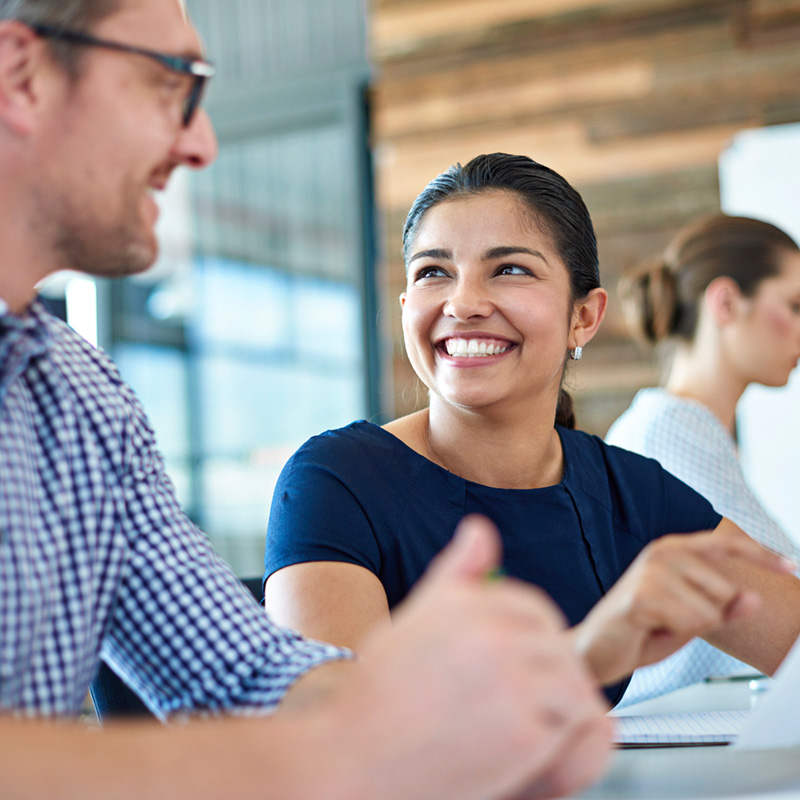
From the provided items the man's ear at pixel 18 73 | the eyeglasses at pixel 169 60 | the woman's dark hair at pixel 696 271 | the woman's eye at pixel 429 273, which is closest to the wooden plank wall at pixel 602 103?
the woman's dark hair at pixel 696 271

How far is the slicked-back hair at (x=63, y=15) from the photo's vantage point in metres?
0.82

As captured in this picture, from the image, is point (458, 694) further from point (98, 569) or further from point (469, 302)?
point (469, 302)

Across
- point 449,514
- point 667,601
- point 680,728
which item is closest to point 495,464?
point 449,514

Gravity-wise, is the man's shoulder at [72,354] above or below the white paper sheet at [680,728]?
above

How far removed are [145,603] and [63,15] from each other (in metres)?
0.52

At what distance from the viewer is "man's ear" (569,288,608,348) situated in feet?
5.45

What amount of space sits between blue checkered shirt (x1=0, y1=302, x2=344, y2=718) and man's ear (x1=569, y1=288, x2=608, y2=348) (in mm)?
867

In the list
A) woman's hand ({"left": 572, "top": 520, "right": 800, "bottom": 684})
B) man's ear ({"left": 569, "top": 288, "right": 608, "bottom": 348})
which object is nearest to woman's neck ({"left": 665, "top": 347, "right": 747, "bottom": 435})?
man's ear ({"left": 569, "top": 288, "right": 608, "bottom": 348})

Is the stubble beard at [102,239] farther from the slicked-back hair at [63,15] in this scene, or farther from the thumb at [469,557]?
the thumb at [469,557]

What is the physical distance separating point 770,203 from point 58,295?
10.4 feet

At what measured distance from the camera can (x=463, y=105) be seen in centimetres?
366

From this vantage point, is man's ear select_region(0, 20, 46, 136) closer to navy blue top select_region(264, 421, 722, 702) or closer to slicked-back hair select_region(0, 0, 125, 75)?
slicked-back hair select_region(0, 0, 125, 75)

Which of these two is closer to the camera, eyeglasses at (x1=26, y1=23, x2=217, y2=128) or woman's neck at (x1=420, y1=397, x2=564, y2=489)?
eyeglasses at (x1=26, y1=23, x2=217, y2=128)

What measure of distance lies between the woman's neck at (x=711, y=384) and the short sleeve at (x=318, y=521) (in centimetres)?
123
